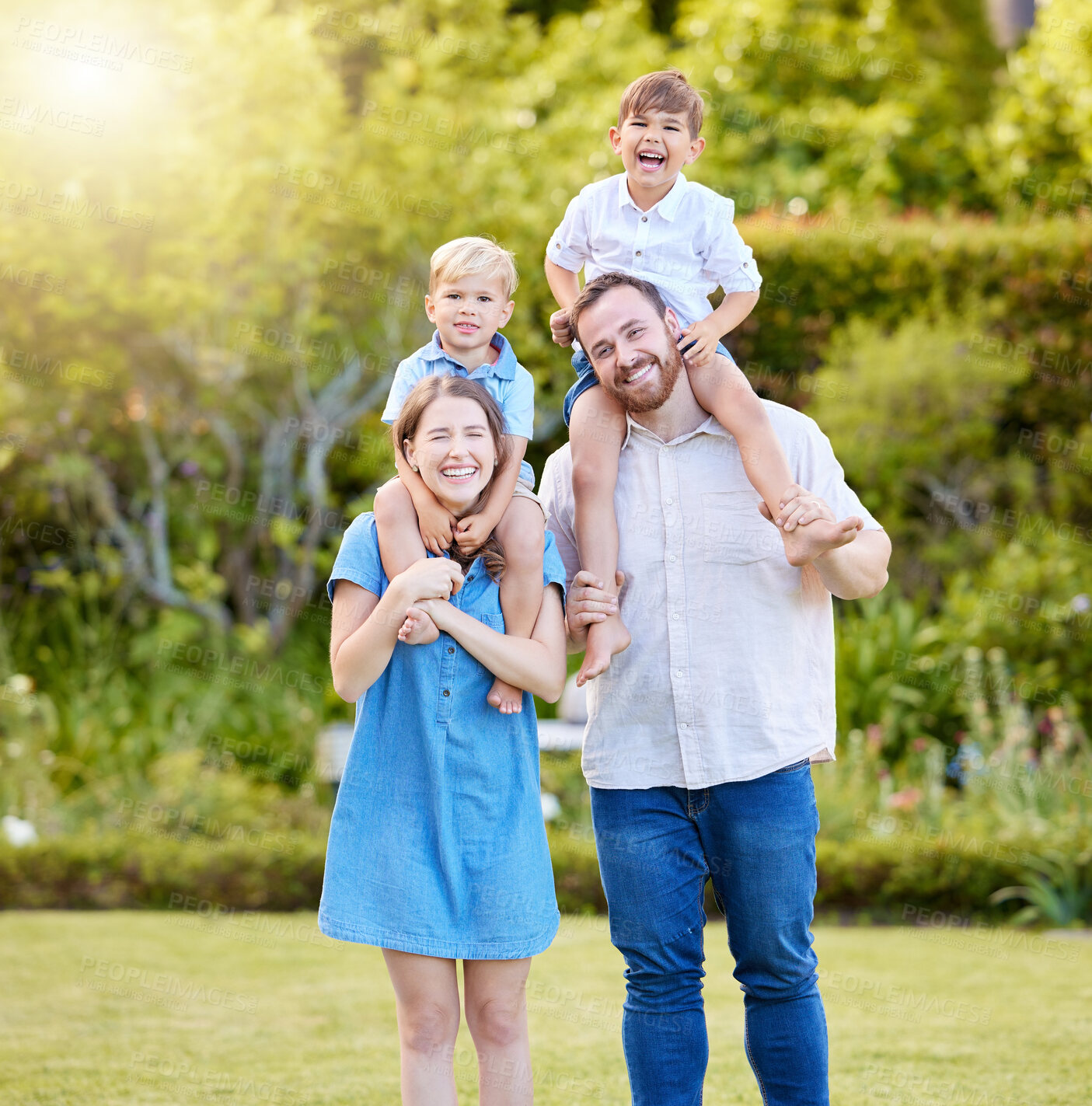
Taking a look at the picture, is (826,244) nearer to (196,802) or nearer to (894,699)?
(894,699)

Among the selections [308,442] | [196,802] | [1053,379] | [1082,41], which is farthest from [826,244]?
[196,802]

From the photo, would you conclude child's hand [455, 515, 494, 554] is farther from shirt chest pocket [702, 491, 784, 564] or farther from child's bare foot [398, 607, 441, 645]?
shirt chest pocket [702, 491, 784, 564]

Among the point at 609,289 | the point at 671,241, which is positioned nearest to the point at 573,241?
the point at 671,241

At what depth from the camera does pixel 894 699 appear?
6.70 meters

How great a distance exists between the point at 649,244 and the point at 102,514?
5738 millimetres

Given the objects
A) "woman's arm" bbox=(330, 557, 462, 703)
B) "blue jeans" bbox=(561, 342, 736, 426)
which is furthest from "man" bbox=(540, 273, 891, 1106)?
"woman's arm" bbox=(330, 557, 462, 703)

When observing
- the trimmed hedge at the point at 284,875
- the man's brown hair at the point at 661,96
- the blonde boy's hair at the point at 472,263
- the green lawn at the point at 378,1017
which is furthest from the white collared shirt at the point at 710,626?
the trimmed hedge at the point at 284,875

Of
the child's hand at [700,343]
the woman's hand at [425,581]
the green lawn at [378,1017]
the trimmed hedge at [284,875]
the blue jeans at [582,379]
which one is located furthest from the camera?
the trimmed hedge at [284,875]

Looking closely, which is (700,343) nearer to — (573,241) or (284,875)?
(573,241)

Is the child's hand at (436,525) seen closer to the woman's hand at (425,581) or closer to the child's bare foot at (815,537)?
the woman's hand at (425,581)

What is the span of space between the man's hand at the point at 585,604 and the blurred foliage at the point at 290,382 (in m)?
4.02

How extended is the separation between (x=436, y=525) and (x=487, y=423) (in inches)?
8.9

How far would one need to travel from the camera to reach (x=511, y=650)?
234cm

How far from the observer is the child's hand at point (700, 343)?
2.58 metres
